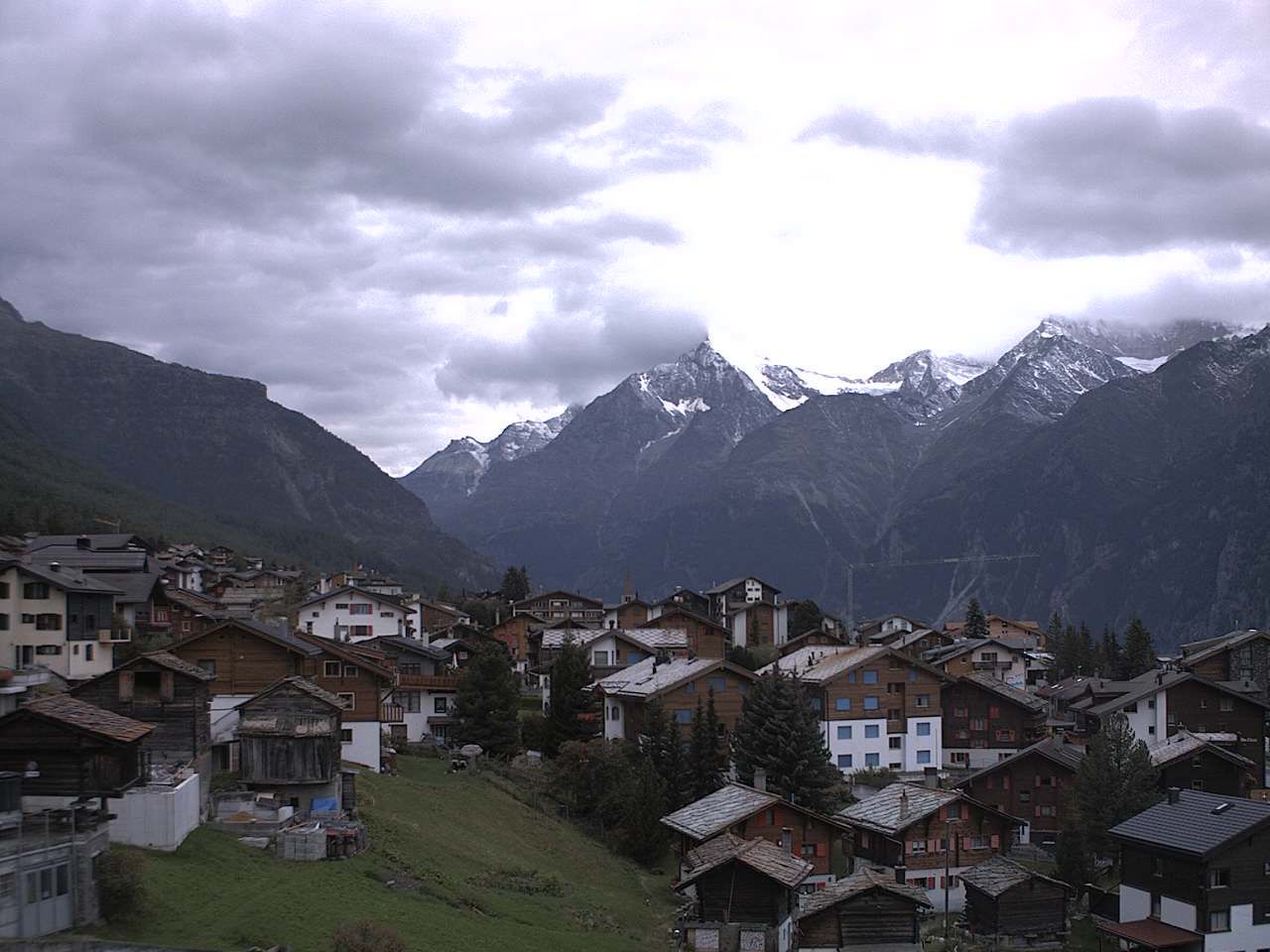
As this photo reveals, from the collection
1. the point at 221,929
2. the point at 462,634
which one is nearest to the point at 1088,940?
the point at 221,929

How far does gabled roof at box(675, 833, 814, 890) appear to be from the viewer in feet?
137

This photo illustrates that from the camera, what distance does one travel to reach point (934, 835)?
51344 mm

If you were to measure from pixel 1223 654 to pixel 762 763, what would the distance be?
51.1 metres

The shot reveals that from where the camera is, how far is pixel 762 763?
5922 cm

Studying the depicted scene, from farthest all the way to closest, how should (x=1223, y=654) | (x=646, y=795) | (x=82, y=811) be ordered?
(x=1223, y=654) < (x=646, y=795) < (x=82, y=811)

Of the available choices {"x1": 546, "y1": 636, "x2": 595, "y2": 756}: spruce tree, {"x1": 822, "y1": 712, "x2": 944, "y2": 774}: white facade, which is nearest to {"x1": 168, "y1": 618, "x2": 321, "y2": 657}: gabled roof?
{"x1": 546, "y1": 636, "x2": 595, "y2": 756}: spruce tree

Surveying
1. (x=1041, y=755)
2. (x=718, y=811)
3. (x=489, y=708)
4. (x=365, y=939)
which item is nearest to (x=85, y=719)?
(x=365, y=939)

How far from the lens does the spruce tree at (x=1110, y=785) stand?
5316 cm

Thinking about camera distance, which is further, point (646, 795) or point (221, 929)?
point (646, 795)

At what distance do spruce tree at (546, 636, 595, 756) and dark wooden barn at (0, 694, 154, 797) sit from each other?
3808 centimetres

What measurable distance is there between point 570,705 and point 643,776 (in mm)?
12365

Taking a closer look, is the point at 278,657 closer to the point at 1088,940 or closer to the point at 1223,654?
the point at 1088,940

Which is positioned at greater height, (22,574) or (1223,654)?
(22,574)

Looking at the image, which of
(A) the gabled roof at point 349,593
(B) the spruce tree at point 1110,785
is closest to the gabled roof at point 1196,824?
(B) the spruce tree at point 1110,785
